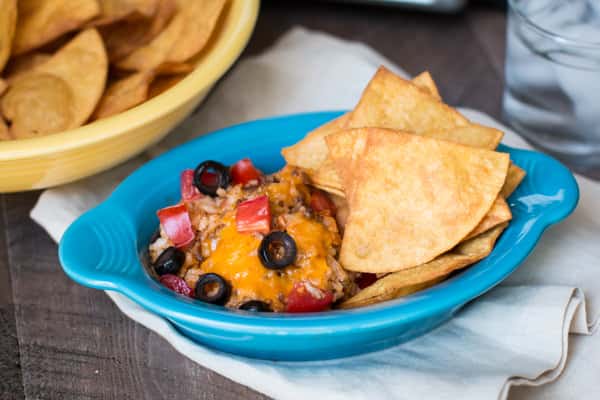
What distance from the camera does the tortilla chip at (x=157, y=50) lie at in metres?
1.75

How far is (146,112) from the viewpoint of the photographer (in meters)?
1.55

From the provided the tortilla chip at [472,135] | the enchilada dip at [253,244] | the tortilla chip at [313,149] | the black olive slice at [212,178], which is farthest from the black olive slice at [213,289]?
the tortilla chip at [472,135]

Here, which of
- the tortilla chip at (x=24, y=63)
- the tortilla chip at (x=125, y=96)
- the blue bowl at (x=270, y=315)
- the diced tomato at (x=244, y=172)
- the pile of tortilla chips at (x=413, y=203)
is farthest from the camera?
the tortilla chip at (x=24, y=63)

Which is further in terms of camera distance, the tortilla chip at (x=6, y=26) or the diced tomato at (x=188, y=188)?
the tortilla chip at (x=6, y=26)

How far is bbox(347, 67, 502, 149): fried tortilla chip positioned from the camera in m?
1.46

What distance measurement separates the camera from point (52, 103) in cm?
162

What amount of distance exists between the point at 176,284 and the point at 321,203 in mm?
303

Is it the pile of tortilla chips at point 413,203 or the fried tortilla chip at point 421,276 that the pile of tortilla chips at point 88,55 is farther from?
the fried tortilla chip at point 421,276

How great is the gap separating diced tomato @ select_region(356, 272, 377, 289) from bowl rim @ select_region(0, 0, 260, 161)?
1.64ft

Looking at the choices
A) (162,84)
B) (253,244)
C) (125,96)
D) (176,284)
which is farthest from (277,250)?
(162,84)

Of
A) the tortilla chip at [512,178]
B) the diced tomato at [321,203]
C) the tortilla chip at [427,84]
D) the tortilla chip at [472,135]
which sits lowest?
the diced tomato at [321,203]

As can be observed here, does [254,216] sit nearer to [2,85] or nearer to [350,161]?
[350,161]

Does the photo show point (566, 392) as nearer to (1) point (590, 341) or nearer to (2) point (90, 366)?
(1) point (590, 341)

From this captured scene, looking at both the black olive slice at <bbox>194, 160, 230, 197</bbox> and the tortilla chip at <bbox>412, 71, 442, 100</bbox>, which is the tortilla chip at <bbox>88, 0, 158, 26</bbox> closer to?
the black olive slice at <bbox>194, 160, 230, 197</bbox>
